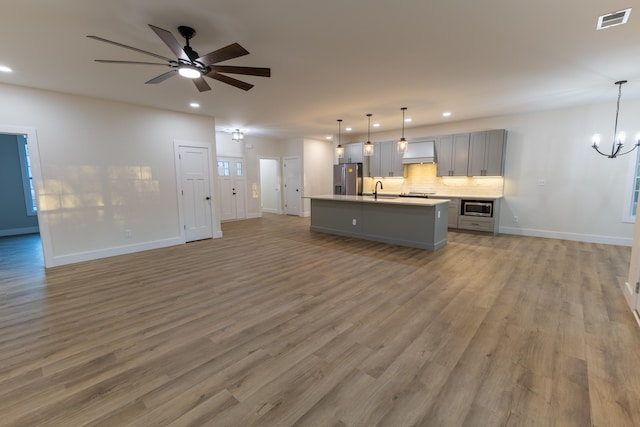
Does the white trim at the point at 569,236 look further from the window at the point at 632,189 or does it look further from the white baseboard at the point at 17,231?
the white baseboard at the point at 17,231

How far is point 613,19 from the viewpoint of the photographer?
2383mm

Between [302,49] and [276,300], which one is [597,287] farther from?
[302,49]

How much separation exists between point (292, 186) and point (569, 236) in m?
7.61

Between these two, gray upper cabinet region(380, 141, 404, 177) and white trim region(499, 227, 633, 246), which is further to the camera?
gray upper cabinet region(380, 141, 404, 177)

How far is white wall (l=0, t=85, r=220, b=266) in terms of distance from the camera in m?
4.22

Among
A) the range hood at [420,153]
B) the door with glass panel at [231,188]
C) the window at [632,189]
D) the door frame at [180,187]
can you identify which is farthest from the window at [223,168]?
the window at [632,189]

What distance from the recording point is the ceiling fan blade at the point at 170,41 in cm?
200

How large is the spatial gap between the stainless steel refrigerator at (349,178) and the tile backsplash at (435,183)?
293mm

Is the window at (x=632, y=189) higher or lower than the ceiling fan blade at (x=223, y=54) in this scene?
lower

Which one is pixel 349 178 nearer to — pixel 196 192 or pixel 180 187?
pixel 196 192

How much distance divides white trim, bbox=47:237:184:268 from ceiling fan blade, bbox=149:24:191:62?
3952mm

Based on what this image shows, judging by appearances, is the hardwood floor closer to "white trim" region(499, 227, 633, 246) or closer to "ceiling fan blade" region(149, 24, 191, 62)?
"white trim" region(499, 227, 633, 246)

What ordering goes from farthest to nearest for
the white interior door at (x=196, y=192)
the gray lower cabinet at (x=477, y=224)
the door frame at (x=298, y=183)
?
the door frame at (x=298, y=183), the gray lower cabinet at (x=477, y=224), the white interior door at (x=196, y=192)

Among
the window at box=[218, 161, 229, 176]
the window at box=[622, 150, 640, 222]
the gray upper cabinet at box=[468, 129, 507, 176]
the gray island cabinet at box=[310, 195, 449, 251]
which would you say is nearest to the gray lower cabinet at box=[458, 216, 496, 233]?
the gray upper cabinet at box=[468, 129, 507, 176]
